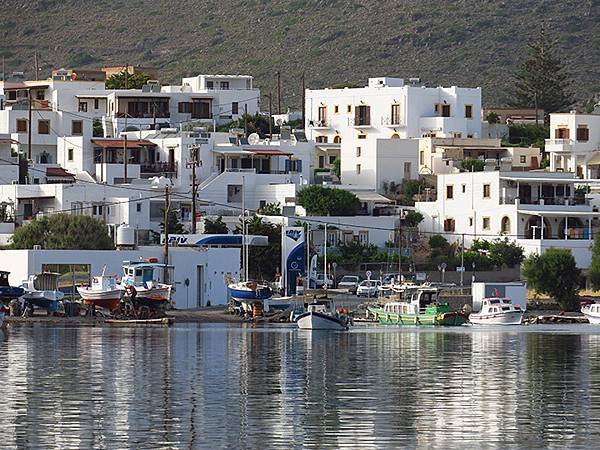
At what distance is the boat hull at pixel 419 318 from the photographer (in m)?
92.2

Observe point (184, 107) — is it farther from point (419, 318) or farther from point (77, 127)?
point (419, 318)

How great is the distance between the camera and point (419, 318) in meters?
93.2

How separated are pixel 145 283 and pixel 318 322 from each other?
9.99m

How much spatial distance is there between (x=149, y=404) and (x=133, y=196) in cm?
7314

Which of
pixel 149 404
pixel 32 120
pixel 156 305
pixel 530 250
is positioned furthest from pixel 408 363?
pixel 32 120

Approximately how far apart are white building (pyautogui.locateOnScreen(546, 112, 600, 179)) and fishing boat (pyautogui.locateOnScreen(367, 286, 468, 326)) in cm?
4297

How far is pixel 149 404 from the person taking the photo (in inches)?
1576

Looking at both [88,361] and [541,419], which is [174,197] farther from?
[541,419]

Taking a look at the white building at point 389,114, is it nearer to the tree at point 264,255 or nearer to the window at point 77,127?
the window at point 77,127

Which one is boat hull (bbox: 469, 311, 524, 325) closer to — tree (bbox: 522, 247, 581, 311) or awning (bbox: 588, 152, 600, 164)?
tree (bbox: 522, 247, 581, 311)

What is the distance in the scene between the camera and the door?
308 feet

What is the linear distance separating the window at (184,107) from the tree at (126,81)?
8.88m

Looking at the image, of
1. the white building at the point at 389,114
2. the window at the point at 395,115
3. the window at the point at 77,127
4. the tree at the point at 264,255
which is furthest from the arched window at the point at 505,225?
the window at the point at 77,127

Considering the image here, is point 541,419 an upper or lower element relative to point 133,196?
lower
